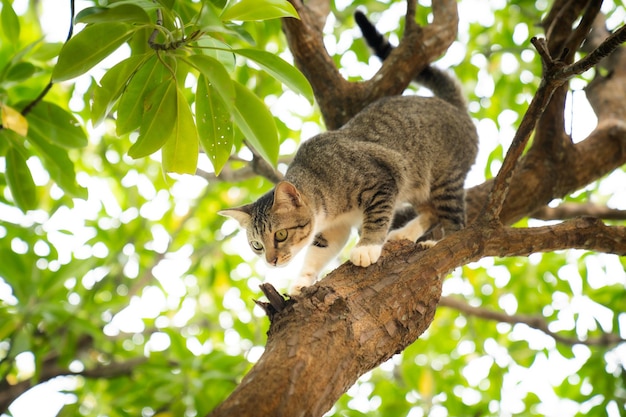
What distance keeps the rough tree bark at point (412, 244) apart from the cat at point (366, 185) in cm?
26

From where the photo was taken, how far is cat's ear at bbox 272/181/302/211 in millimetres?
3471

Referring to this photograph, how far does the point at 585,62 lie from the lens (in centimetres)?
231

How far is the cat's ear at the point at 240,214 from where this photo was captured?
382 cm

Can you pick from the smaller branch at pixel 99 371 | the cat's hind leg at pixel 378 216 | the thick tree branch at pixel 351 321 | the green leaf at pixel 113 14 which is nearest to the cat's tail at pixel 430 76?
the cat's hind leg at pixel 378 216

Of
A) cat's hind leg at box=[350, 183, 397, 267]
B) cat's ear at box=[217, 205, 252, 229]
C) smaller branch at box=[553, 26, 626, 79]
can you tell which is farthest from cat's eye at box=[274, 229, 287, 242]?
smaller branch at box=[553, 26, 626, 79]

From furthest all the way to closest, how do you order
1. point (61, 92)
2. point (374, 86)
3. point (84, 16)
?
point (61, 92)
point (374, 86)
point (84, 16)

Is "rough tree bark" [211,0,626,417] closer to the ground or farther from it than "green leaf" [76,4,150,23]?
closer to the ground

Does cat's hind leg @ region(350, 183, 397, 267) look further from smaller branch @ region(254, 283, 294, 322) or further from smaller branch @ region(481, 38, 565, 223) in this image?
smaller branch @ region(254, 283, 294, 322)

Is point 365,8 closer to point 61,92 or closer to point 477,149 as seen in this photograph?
point 477,149

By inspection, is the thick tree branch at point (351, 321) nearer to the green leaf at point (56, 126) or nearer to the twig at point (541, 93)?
the twig at point (541, 93)

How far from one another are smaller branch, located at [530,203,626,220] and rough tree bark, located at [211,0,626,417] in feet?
1.21

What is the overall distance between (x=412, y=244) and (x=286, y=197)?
111 centimetres

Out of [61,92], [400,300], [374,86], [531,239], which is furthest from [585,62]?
[61,92]

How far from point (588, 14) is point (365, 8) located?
212 cm
